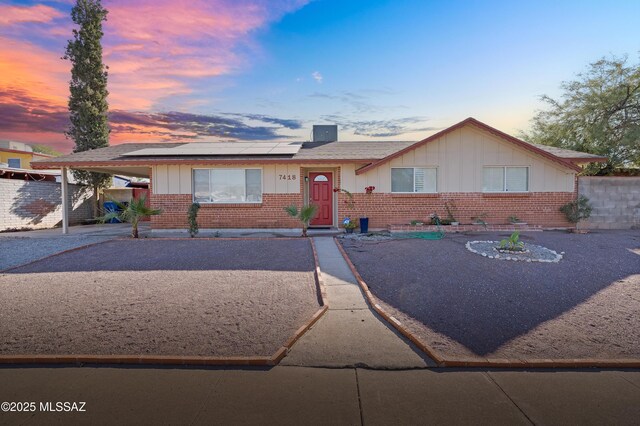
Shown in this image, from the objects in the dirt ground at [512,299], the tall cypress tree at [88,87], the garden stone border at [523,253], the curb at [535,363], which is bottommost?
the curb at [535,363]

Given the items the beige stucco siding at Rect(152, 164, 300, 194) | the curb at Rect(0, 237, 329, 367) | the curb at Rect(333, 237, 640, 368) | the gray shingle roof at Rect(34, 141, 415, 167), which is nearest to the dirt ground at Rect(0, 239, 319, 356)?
the curb at Rect(0, 237, 329, 367)

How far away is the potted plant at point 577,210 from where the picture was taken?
1327 cm

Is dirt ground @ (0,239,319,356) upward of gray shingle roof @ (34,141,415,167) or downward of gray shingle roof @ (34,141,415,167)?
downward

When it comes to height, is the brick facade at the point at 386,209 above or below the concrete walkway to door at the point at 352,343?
above

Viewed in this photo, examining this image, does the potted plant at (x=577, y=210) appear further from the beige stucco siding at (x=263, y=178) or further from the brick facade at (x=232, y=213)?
the beige stucco siding at (x=263, y=178)

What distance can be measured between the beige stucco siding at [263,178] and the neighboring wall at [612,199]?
11357mm

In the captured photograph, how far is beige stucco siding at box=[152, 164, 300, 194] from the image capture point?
44.0 ft

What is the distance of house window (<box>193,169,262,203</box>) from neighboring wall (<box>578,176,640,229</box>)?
12802 mm

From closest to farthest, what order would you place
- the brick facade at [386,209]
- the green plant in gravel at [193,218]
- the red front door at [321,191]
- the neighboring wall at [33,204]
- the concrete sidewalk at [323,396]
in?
the concrete sidewalk at [323,396] → the green plant in gravel at [193,218] → the brick facade at [386,209] → the red front door at [321,191] → the neighboring wall at [33,204]

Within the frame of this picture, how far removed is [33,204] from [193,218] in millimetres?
9305

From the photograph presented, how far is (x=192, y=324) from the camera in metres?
4.63

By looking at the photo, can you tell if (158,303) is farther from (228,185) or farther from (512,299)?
(228,185)

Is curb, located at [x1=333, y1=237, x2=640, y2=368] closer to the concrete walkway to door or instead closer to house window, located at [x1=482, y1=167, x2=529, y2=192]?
the concrete walkway to door

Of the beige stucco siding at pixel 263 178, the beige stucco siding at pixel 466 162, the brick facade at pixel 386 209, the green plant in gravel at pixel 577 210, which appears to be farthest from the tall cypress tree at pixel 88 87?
the green plant in gravel at pixel 577 210
